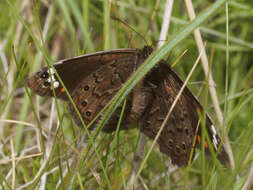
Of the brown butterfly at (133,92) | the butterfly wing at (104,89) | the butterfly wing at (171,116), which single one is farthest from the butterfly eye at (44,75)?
the butterfly wing at (171,116)

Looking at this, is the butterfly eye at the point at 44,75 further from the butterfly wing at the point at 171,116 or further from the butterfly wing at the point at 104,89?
the butterfly wing at the point at 171,116

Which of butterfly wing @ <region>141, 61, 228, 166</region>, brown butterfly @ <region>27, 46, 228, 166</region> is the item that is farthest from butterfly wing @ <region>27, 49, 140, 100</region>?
butterfly wing @ <region>141, 61, 228, 166</region>

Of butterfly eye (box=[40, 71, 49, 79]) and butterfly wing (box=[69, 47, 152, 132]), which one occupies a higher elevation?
Result: butterfly eye (box=[40, 71, 49, 79])

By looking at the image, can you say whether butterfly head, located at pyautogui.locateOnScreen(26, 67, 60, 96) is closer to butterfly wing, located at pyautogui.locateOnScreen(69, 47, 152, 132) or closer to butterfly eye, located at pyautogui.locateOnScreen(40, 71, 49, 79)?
butterfly eye, located at pyautogui.locateOnScreen(40, 71, 49, 79)

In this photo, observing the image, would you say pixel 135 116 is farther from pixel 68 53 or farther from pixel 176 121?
pixel 68 53

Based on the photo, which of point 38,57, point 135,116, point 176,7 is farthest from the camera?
point 176,7

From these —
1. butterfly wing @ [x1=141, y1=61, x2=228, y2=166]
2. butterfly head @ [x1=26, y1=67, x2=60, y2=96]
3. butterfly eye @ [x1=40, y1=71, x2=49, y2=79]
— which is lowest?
butterfly wing @ [x1=141, y1=61, x2=228, y2=166]

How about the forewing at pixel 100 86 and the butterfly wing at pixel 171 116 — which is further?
the forewing at pixel 100 86

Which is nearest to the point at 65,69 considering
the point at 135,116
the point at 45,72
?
the point at 45,72

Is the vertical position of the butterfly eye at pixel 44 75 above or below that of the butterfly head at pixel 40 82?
above
